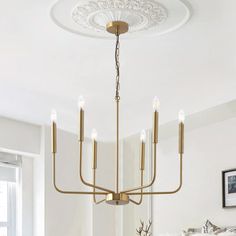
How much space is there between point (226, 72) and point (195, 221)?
1.42 metres

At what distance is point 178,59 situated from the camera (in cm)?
388

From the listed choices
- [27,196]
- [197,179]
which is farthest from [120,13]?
[27,196]

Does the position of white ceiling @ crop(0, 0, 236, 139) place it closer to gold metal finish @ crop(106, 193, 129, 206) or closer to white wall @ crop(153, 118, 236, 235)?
white wall @ crop(153, 118, 236, 235)

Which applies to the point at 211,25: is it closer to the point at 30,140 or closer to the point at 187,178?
the point at 187,178

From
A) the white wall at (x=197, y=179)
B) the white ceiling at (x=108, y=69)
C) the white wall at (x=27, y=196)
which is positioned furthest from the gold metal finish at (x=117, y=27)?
the white wall at (x=27, y=196)

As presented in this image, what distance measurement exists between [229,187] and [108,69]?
4.76 ft

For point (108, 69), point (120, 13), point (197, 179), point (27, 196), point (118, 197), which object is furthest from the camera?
point (27, 196)

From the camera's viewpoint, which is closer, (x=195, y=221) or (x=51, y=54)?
(x=51, y=54)

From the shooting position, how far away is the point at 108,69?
4109 mm

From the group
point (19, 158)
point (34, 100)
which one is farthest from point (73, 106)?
point (19, 158)

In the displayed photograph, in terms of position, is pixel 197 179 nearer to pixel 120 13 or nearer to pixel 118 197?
pixel 118 197

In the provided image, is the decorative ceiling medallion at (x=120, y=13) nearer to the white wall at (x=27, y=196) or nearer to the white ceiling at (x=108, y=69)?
the white ceiling at (x=108, y=69)

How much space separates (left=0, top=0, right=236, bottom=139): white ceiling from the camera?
3205 mm

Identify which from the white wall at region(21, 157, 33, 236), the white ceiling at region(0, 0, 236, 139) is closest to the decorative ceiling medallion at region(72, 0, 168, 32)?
the white ceiling at region(0, 0, 236, 139)
